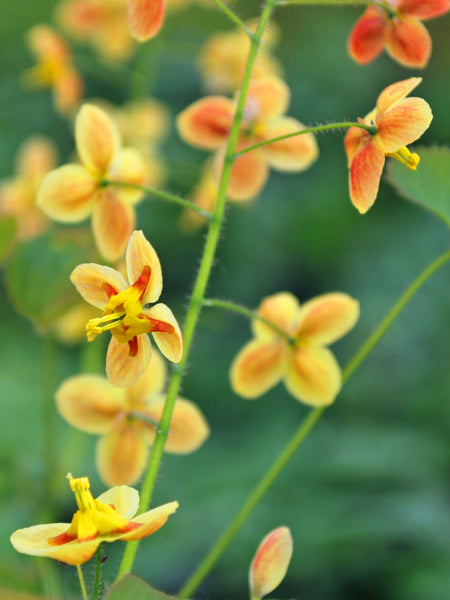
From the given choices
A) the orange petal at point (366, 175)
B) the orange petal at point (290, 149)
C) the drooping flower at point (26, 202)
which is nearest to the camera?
the orange petal at point (366, 175)

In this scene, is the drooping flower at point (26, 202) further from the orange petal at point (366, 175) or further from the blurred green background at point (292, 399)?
the orange petal at point (366, 175)

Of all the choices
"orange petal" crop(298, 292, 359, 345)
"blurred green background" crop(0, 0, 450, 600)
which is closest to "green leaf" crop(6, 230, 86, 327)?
"blurred green background" crop(0, 0, 450, 600)

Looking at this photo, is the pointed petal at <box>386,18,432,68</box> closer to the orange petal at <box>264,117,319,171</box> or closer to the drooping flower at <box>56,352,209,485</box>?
the orange petal at <box>264,117,319,171</box>

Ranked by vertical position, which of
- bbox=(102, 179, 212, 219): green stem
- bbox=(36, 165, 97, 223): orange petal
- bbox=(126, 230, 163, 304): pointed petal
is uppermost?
bbox=(36, 165, 97, 223): orange petal

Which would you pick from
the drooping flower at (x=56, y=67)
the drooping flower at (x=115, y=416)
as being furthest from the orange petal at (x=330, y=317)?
the drooping flower at (x=56, y=67)

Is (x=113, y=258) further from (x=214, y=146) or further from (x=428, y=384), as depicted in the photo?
(x=428, y=384)

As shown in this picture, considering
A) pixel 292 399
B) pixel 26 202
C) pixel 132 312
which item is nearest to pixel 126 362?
pixel 132 312

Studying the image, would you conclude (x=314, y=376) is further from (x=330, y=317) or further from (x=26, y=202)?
(x=26, y=202)
